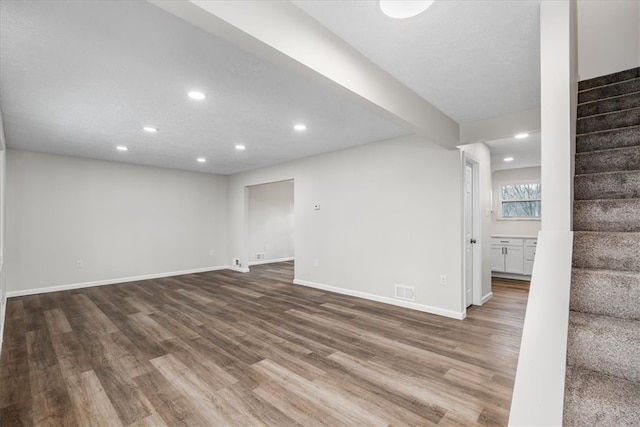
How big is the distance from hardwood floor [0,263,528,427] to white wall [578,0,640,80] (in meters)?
3.18

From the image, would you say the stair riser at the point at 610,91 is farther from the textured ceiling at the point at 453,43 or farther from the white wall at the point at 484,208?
the white wall at the point at 484,208

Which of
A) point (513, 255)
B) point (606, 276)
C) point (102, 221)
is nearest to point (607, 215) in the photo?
→ point (606, 276)

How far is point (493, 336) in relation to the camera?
310cm

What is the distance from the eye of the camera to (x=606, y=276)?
139 cm

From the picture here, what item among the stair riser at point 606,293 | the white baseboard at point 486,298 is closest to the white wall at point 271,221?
the white baseboard at point 486,298

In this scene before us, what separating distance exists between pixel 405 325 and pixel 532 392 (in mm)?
2659

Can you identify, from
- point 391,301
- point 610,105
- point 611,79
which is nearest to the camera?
point 610,105

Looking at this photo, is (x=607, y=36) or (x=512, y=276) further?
(x=512, y=276)

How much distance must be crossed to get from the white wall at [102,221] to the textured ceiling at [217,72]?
1138mm

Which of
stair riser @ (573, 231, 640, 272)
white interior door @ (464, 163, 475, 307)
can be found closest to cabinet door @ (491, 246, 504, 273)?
white interior door @ (464, 163, 475, 307)

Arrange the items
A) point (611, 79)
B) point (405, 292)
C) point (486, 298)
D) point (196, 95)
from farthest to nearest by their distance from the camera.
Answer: point (486, 298) < point (405, 292) < point (611, 79) < point (196, 95)

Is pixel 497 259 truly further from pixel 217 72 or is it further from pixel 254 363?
pixel 217 72

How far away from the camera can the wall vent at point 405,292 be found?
402 centimetres

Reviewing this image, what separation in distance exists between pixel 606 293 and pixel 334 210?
386cm
